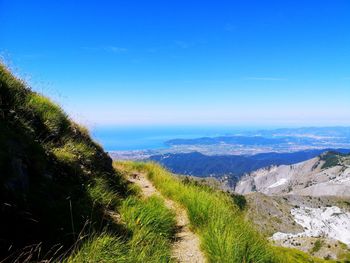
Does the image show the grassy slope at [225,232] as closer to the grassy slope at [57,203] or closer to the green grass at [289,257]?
the green grass at [289,257]

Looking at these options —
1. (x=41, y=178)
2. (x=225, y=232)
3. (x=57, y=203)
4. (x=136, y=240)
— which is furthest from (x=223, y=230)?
(x=41, y=178)

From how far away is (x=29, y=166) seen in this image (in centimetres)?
891

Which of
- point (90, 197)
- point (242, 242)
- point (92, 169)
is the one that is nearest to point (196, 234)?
point (242, 242)

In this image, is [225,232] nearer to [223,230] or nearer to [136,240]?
[223,230]

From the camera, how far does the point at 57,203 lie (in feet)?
28.1

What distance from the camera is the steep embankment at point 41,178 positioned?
7066 millimetres

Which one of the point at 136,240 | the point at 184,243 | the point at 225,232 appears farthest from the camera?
the point at 184,243

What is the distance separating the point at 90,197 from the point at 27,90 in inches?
256

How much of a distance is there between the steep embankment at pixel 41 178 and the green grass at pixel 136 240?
53 centimetres

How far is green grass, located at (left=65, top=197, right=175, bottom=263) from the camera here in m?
7.03

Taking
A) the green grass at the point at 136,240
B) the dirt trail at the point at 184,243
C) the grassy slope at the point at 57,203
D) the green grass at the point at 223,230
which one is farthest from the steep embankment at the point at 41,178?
the green grass at the point at 223,230

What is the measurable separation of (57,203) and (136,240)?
79.1 inches

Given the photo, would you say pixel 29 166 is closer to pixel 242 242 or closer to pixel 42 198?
pixel 42 198

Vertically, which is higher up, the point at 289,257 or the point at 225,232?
the point at 225,232
